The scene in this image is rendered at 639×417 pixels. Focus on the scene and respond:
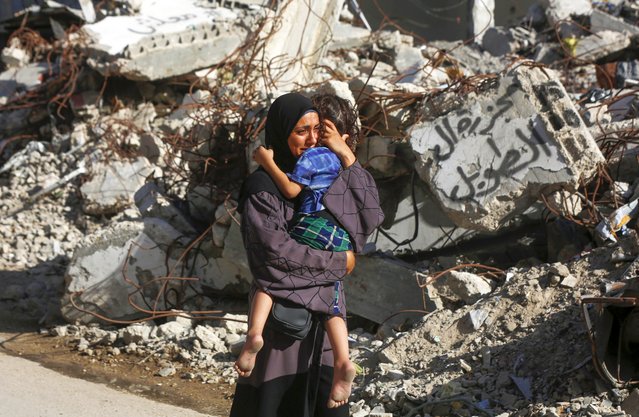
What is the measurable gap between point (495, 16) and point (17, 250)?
8.67m

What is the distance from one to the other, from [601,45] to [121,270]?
232 inches

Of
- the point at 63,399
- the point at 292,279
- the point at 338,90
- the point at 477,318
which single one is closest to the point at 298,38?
the point at 338,90

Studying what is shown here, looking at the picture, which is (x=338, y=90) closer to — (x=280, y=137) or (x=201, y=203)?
(x=201, y=203)

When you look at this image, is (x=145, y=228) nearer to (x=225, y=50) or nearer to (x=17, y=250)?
(x=17, y=250)

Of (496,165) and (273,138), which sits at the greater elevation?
(273,138)

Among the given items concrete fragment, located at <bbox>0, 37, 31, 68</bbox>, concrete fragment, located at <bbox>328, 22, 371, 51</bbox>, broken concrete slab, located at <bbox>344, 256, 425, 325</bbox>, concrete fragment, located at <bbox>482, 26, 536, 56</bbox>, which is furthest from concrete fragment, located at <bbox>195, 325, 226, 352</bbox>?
concrete fragment, located at <bbox>482, 26, 536, 56</bbox>

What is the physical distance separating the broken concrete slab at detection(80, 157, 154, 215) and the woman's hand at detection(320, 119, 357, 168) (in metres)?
4.78

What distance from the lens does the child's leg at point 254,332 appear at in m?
3.43

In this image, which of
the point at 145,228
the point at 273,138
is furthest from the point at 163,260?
the point at 273,138

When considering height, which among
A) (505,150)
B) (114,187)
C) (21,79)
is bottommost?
(114,187)

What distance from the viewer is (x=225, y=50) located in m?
9.12

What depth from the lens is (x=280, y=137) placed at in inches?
142

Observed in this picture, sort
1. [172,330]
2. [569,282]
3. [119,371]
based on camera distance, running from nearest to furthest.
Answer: [569,282], [119,371], [172,330]

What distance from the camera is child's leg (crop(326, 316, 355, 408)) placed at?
350cm
